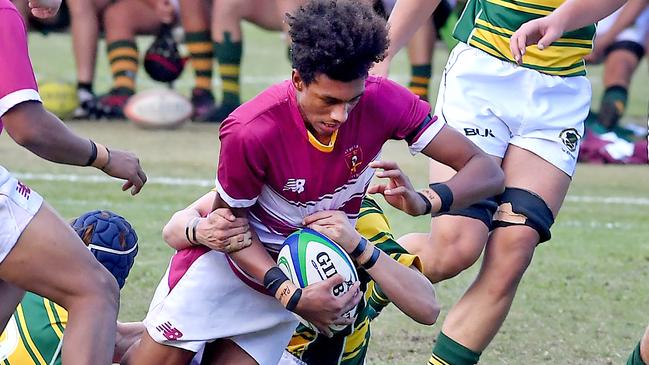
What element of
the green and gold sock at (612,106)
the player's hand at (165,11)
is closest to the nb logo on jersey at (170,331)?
the green and gold sock at (612,106)

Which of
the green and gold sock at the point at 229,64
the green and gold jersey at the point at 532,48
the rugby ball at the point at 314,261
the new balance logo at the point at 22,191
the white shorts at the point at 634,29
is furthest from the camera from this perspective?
the white shorts at the point at 634,29

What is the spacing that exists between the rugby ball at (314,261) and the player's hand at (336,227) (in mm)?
23

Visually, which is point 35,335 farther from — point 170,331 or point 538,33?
point 538,33

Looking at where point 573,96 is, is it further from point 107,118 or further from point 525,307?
point 107,118

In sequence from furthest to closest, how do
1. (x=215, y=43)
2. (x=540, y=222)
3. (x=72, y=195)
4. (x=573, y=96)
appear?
1. (x=215, y=43)
2. (x=72, y=195)
3. (x=573, y=96)
4. (x=540, y=222)

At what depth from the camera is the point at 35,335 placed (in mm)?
4047

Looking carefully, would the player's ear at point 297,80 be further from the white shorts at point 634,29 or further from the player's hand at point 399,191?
the white shorts at point 634,29

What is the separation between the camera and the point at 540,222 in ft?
15.2

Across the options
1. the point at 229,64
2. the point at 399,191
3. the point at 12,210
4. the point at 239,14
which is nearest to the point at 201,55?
the point at 229,64

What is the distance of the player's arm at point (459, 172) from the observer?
13.7 ft

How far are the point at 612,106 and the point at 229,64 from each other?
3.15 meters

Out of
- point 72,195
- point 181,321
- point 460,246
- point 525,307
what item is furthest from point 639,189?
point 181,321

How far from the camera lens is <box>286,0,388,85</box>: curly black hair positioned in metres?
3.81

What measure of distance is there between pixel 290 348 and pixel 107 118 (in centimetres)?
643
